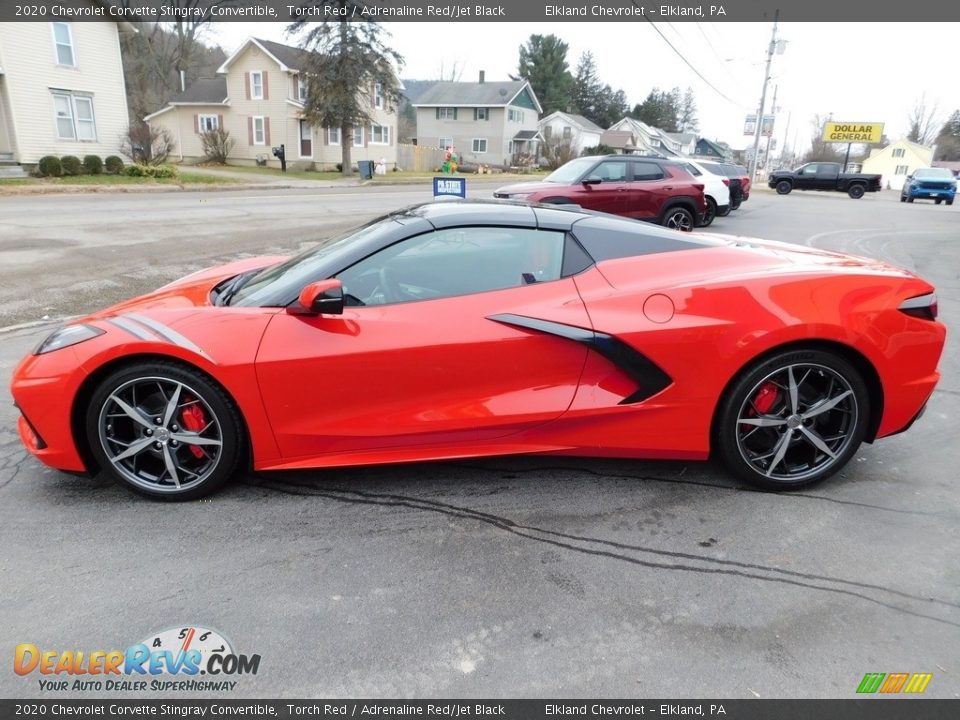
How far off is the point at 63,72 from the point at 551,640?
1279 inches

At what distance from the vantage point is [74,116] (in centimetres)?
2736

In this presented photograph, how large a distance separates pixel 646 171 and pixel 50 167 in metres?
22.6

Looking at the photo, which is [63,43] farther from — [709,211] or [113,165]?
[709,211]

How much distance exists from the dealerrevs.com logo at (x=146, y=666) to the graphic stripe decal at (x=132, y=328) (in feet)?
4.36

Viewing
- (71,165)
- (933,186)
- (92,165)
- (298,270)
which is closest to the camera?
(298,270)

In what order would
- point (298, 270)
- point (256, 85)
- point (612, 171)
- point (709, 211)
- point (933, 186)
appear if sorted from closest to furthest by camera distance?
point (298, 270) → point (612, 171) → point (709, 211) → point (933, 186) → point (256, 85)

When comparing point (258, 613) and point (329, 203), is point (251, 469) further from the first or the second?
point (329, 203)

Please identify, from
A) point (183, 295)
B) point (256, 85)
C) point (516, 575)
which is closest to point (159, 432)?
point (183, 295)

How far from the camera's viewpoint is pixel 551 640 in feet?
7.77

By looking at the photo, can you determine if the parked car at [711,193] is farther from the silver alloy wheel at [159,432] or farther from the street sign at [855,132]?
the street sign at [855,132]

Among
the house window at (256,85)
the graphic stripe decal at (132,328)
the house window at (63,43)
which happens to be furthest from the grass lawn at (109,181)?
the graphic stripe decal at (132,328)

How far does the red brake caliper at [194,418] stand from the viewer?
3.15 meters

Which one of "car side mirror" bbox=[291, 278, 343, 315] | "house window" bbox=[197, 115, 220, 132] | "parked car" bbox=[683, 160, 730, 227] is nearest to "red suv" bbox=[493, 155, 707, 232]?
"parked car" bbox=[683, 160, 730, 227]

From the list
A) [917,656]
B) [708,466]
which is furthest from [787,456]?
[917,656]
